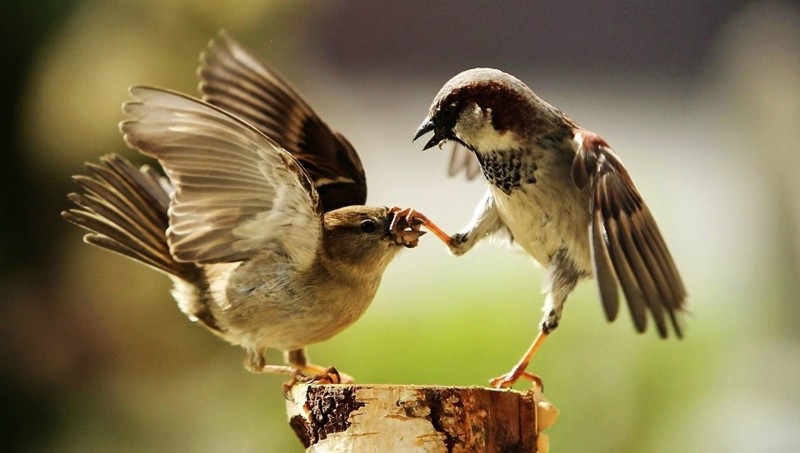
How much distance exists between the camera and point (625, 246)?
1.16 metres

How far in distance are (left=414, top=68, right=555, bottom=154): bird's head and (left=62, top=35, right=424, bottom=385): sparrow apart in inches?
7.3

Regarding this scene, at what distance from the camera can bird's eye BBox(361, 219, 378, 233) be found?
1407 mm

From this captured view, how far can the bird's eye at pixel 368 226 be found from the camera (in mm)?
1407

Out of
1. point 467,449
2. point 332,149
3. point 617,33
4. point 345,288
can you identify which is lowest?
point 467,449

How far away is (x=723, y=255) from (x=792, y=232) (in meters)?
0.20

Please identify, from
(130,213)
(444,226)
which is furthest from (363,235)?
(444,226)

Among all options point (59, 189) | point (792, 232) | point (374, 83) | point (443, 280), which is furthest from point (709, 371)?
point (59, 189)

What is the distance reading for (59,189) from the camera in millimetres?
2322

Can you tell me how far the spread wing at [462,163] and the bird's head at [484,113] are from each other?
1.28 ft

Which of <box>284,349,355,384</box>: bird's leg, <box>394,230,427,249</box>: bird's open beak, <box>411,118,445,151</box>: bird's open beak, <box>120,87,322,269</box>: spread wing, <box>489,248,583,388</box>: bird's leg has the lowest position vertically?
<box>284,349,355,384</box>: bird's leg

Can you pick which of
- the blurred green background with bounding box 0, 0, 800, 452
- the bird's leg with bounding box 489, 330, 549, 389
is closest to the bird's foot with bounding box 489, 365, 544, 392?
the bird's leg with bounding box 489, 330, 549, 389

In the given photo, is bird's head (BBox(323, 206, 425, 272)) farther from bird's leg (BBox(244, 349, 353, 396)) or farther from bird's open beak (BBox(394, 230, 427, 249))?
bird's leg (BBox(244, 349, 353, 396))

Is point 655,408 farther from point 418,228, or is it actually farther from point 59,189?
point 59,189

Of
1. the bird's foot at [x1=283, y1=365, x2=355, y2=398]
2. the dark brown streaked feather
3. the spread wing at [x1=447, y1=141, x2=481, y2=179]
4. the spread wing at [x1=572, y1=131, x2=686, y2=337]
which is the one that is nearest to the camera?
the spread wing at [x1=572, y1=131, x2=686, y2=337]
